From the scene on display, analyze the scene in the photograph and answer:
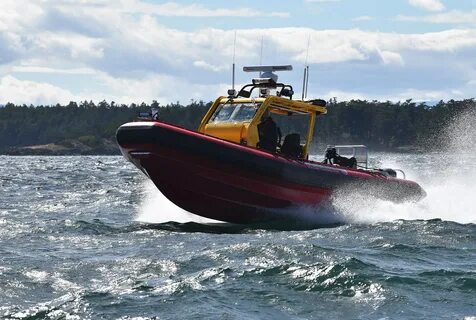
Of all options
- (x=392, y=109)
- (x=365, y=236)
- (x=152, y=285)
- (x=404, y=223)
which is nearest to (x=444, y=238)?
(x=365, y=236)

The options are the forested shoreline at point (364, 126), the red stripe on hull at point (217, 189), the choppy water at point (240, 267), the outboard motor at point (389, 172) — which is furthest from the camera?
the forested shoreline at point (364, 126)

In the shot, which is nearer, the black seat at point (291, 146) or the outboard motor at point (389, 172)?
the black seat at point (291, 146)

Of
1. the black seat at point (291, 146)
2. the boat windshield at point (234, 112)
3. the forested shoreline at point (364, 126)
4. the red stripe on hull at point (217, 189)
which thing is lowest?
the forested shoreline at point (364, 126)

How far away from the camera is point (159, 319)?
418 inches

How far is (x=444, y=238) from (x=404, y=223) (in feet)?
7.94

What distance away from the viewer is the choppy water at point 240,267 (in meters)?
11.1

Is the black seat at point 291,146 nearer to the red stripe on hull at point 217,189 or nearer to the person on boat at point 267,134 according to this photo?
the person on boat at point 267,134

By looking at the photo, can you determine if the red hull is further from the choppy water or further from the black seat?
the black seat

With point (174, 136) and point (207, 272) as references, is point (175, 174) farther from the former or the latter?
point (207, 272)

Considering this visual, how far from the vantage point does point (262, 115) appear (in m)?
19.6

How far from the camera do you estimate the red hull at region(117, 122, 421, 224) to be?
17641 millimetres

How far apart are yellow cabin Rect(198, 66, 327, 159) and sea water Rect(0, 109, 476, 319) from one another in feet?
4.63

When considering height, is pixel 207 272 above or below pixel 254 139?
below

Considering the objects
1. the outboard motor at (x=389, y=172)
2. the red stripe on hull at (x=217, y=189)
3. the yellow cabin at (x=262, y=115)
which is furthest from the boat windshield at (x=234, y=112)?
the outboard motor at (x=389, y=172)
